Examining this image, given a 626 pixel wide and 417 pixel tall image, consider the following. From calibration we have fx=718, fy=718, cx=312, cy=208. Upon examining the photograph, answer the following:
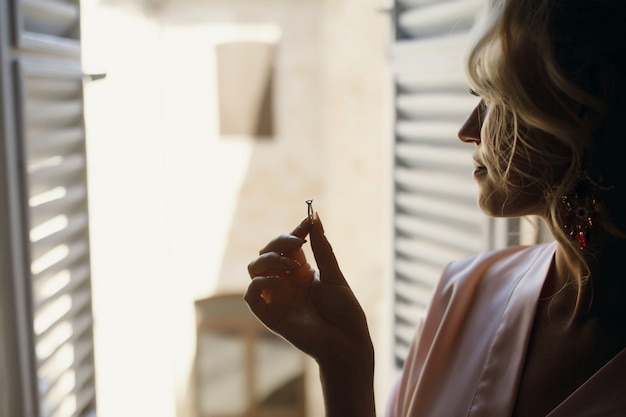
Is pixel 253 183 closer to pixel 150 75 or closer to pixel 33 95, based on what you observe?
pixel 150 75

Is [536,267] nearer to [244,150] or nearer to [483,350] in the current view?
[483,350]

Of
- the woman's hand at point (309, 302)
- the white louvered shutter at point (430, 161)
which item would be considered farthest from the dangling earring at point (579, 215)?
the white louvered shutter at point (430, 161)

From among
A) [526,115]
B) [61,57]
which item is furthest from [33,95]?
[526,115]

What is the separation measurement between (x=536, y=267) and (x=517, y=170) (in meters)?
0.24

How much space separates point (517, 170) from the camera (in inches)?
33.9

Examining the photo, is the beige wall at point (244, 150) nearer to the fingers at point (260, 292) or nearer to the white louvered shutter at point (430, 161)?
the white louvered shutter at point (430, 161)

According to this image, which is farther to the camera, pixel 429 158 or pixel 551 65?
pixel 429 158

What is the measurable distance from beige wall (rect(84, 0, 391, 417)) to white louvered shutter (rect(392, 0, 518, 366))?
2.63 metres

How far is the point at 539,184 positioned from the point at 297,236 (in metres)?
0.31

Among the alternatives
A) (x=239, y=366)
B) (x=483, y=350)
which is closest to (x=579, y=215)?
(x=483, y=350)

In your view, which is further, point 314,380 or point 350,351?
point 314,380

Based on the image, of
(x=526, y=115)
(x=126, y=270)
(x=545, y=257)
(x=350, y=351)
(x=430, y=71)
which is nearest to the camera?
(x=526, y=115)

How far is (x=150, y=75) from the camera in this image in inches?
194

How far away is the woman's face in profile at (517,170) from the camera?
2.82 ft
